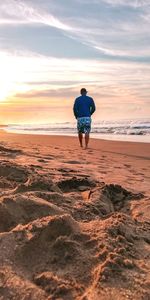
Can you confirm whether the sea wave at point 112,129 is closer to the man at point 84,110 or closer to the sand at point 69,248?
the man at point 84,110

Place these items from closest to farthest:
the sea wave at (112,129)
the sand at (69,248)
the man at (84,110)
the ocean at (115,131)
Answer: the sand at (69,248) → the man at (84,110) → the ocean at (115,131) → the sea wave at (112,129)

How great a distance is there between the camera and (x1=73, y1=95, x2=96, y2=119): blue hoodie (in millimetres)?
13906

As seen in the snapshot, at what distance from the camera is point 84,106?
1393cm

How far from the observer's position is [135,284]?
2.65m

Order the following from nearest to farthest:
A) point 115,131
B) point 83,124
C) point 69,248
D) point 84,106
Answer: point 69,248 < point 84,106 < point 83,124 < point 115,131

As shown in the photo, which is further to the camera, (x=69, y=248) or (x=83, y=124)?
(x=83, y=124)

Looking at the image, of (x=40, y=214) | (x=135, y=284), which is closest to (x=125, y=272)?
(x=135, y=284)

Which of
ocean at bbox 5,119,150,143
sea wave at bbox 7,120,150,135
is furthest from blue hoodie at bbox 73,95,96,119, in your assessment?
→ sea wave at bbox 7,120,150,135

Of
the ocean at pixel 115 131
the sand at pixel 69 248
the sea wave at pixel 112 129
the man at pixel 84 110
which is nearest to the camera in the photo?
the sand at pixel 69 248

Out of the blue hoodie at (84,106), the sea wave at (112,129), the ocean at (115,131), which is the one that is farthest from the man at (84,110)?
the sea wave at (112,129)

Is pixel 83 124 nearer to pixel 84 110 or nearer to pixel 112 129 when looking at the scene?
pixel 84 110

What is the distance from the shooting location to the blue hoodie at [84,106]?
13.9 metres

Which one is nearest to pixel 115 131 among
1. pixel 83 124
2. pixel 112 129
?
pixel 112 129

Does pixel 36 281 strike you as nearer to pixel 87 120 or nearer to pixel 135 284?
pixel 135 284
